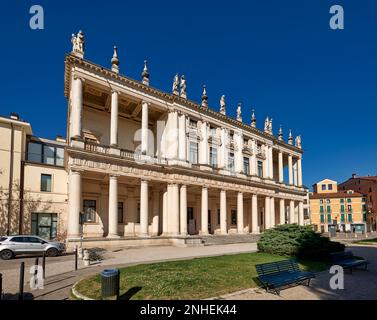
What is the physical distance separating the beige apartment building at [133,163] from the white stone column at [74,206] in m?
0.07

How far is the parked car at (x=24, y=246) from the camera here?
18.2m

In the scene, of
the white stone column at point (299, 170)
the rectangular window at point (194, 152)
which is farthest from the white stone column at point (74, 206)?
the white stone column at point (299, 170)

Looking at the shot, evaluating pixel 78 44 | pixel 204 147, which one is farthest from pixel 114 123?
pixel 204 147

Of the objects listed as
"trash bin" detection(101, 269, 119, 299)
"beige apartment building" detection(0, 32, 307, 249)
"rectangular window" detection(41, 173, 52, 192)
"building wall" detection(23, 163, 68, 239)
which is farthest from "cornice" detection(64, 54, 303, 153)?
"trash bin" detection(101, 269, 119, 299)

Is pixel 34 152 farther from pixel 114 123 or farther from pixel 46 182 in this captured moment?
pixel 114 123

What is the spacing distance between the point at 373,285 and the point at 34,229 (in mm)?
26783

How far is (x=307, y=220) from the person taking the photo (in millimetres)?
62500

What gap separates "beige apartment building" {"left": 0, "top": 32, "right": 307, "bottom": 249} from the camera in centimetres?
2455

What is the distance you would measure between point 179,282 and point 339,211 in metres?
76.8

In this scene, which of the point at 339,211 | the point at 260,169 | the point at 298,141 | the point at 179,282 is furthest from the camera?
the point at 339,211

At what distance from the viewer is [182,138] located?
31609mm

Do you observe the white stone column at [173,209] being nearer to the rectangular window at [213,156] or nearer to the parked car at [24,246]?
the rectangular window at [213,156]
